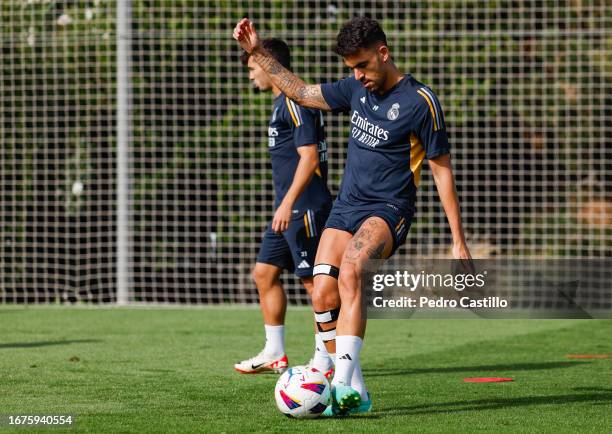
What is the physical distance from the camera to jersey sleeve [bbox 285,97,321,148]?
6854 millimetres

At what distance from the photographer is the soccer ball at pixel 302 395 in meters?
5.20

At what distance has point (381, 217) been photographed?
18.1 ft

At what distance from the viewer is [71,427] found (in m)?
4.91

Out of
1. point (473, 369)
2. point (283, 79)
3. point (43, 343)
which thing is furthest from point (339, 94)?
point (43, 343)

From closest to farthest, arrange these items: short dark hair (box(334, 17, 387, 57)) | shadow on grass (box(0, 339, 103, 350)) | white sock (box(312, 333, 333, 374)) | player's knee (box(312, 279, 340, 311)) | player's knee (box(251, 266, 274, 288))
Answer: short dark hair (box(334, 17, 387, 57))
player's knee (box(312, 279, 340, 311))
white sock (box(312, 333, 333, 374))
player's knee (box(251, 266, 274, 288))
shadow on grass (box(0, 339, 103, 350))

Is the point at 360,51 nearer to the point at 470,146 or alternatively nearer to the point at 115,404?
the point at 115,404

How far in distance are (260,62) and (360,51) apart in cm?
74

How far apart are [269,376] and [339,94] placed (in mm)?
1967

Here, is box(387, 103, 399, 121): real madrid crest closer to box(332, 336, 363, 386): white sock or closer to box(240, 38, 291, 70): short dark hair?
box(332, 336, 363, 386): white sock

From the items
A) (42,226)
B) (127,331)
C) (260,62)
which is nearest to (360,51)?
(260,62)

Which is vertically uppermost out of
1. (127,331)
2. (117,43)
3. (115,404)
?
(117,43)

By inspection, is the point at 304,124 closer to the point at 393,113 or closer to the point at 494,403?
the point at 393,113

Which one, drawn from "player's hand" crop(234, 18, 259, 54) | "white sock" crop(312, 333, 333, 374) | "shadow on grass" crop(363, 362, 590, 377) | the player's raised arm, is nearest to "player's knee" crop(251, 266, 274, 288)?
"shadow on grass" crop(363, 362, 590, 377)

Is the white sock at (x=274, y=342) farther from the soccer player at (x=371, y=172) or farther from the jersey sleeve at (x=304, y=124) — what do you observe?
the soccer player at (x=371, y=172)
